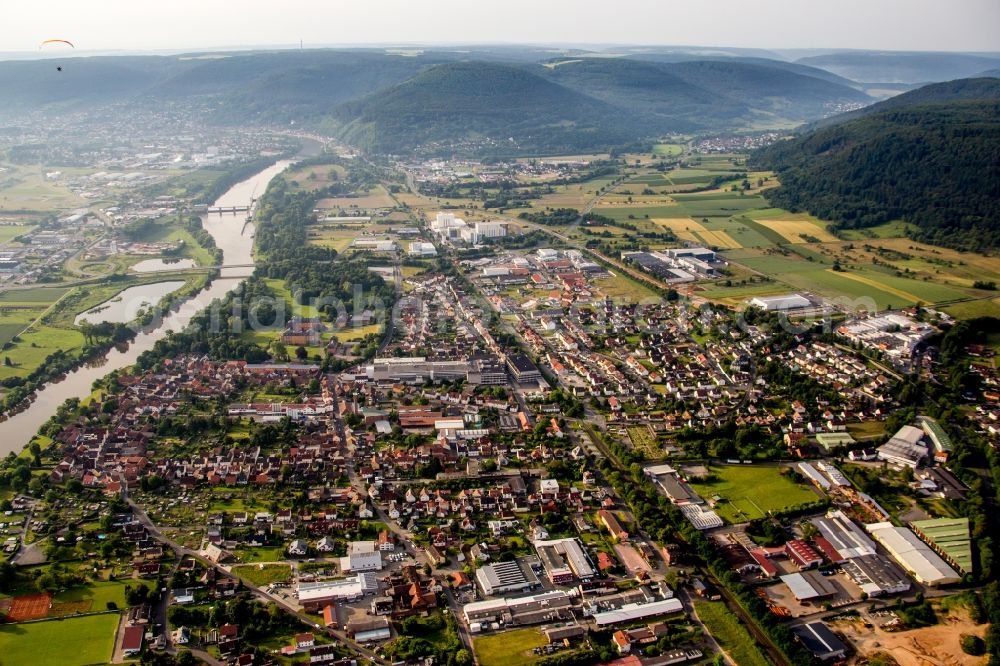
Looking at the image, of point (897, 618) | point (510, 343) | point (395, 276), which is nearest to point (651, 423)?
point (510, 343)

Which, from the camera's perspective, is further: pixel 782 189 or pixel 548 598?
pixel 782 189

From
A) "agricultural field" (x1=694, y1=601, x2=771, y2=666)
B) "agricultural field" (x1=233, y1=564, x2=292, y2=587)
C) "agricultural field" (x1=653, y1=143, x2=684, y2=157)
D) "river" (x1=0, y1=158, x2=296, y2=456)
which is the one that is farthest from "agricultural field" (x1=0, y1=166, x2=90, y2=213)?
"agricultural field" (x1=653, y1=143, x2=684, y2=157)

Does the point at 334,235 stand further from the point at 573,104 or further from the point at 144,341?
the point at 573,104

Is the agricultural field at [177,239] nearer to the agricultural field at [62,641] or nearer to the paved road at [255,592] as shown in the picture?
the paved road at [255,592]

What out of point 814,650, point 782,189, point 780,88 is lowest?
point 814,650

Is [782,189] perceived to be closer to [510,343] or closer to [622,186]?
[622,186]

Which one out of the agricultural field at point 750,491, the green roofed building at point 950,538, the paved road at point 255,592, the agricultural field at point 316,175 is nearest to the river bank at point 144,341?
the paved road at point 255,592

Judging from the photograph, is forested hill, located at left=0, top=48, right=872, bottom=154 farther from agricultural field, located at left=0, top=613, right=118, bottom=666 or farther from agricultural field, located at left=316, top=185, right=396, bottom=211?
agricultural field, located at left=0, top=613, right=118, bottom=666
